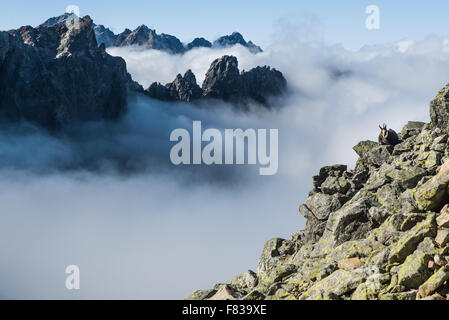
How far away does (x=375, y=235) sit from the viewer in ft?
88.7

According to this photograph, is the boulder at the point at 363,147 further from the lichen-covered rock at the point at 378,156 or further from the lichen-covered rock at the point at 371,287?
the lichen-covered rock at the point at 371,287

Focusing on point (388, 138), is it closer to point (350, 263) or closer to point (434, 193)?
point (434, 193)

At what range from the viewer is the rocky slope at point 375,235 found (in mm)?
19953

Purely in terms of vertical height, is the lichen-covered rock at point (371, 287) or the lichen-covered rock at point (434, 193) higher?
the lichen-covered rock at point (434, 193)

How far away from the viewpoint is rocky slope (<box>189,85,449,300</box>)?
65.5 ft

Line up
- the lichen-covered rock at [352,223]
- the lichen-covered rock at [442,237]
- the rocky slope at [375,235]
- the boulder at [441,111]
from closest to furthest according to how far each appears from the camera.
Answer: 1. the rocky slope at [375,235]
2. the lichen-covered rock at [442,237]
3. the lichen-covered rock at [352,223]
4. the boulder at [441,111]

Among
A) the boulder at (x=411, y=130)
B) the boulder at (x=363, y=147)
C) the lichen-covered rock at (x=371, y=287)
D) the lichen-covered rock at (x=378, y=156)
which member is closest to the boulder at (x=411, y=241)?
the lichen-covered rock at (x=371, y=287)

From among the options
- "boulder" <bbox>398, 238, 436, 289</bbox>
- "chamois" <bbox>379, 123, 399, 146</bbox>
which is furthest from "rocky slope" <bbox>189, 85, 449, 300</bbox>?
"chamois" <bbox>379, 123, 399, 146</bbox>

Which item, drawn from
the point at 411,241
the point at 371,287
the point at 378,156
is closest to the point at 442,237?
the point at 411,241

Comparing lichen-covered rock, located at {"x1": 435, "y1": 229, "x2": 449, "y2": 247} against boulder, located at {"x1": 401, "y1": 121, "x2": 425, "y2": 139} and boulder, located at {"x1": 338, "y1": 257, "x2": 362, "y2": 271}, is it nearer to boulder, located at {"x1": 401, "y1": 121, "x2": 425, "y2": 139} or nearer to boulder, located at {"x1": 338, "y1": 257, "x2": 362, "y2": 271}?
boulder, located at {"x1": 338, "y1": 257, "x2": 362, "y2": 271}

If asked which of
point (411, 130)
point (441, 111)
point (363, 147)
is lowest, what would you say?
point (363, 147)

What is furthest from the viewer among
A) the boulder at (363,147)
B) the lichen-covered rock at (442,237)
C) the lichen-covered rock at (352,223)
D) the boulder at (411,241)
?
the boulder at (363,147)
